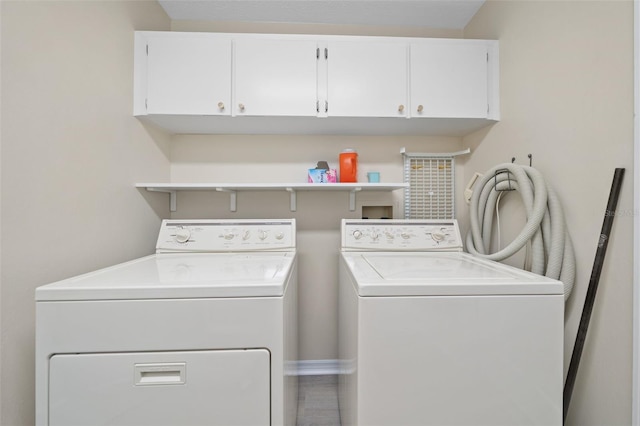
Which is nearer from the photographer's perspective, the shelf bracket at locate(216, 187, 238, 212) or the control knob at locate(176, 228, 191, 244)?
the control knob at locate(176, 228, 191, 244)

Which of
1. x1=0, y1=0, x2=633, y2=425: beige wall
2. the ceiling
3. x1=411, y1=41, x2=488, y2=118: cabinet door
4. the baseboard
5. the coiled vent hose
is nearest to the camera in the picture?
x1=0, y1=0, x2=633, y2=425: beige wall

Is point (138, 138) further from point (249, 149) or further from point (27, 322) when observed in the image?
point (27, 322)

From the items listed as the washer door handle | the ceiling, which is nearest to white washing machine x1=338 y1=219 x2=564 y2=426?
the washer door handle

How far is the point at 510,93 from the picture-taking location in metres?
1.54

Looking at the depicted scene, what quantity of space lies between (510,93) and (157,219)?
2292 mm

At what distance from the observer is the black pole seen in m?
0.96

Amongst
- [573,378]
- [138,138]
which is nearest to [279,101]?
[138,138]

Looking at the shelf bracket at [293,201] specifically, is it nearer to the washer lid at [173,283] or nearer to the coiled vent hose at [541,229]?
the washer lid at [173,283]

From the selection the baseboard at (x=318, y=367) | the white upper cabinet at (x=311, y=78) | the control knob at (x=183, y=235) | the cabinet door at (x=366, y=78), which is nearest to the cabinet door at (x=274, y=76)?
the white upper cabinet at (x=311, y=78)

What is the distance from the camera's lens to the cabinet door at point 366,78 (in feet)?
5.24

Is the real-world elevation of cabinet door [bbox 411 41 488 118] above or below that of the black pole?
above

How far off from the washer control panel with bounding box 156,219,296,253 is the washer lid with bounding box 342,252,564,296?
2.00ft

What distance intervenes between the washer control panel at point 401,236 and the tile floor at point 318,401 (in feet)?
3.06

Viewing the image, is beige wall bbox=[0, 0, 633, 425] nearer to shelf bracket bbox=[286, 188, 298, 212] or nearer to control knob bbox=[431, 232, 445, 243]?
control knob bbox=[431, 232, 445, 243]
